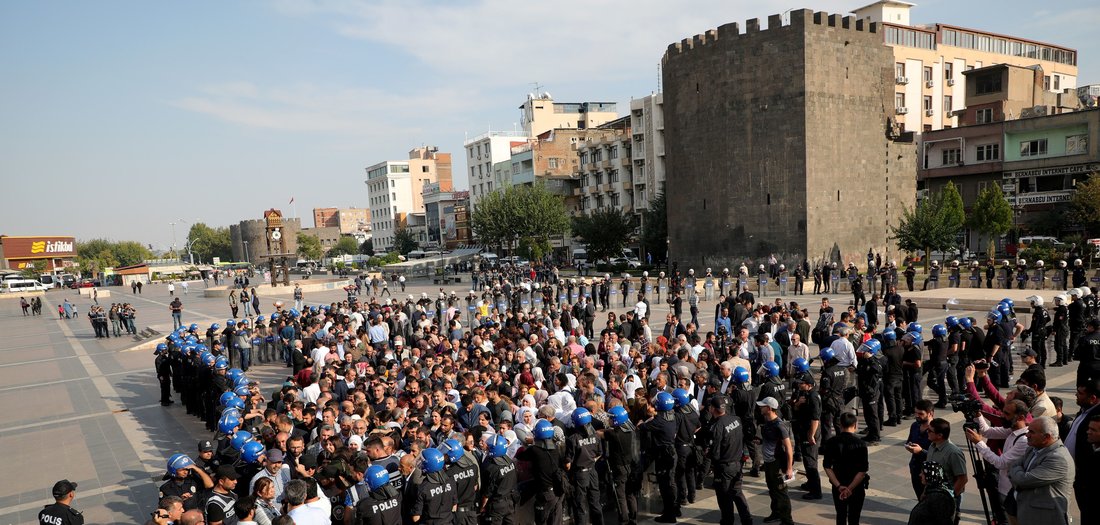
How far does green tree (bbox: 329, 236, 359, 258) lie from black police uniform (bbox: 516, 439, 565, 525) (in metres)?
117

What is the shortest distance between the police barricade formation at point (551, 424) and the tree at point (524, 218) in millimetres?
42367

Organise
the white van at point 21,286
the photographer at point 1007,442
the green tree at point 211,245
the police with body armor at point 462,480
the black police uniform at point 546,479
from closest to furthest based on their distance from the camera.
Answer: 1. the photographer at point 1007,442
2. the police with body armor at point 462,480
3. the black police uniform at point 546,479
4. the white van at point 21,286
5. the green tree at point 211,245

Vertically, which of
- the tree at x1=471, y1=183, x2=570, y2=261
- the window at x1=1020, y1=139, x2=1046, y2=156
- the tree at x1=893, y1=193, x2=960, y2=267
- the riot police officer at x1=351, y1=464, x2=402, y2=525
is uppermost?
the window at x1=1020, y1=139, x2=1046, y2=156

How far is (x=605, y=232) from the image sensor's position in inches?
1983

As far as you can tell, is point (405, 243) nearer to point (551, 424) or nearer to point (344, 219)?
point (344, 219)

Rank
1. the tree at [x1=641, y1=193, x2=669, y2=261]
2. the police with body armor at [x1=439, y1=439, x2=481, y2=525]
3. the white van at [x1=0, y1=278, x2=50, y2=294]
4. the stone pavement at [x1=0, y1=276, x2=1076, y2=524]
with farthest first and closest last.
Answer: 1. the white van at [x1=0, y1=278, x2=50, y2=294]
2. the tree at [x1=641, y1=193, x2=669, y2=261]
3. the stone pavement at [x1=0, y1=276, x2=1076, y2=524]
4. the police with body armor at [x1=439, y1=439, x2=481, y2=525]

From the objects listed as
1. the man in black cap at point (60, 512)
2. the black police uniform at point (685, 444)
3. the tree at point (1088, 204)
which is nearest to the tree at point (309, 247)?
the tree at point (1088, 204)

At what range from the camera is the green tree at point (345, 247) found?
11800cm

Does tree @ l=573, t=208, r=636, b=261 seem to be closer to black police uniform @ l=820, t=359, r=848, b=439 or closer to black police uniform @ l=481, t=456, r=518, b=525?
black police uniform @ l=820, t=359, r=848, b=439

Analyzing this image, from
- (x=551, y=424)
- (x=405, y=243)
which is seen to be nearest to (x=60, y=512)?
(x=551, y=424)

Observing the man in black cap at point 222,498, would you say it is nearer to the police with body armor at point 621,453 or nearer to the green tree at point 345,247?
the police with body armor at point 621,453

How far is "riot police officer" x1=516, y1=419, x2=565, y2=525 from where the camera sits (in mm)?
6496

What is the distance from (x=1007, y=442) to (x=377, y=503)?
17.7 ft

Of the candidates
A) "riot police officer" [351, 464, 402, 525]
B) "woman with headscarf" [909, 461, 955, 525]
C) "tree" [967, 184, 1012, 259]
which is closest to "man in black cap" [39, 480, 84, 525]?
"riot police officer" [351, 464, 402, 525]
